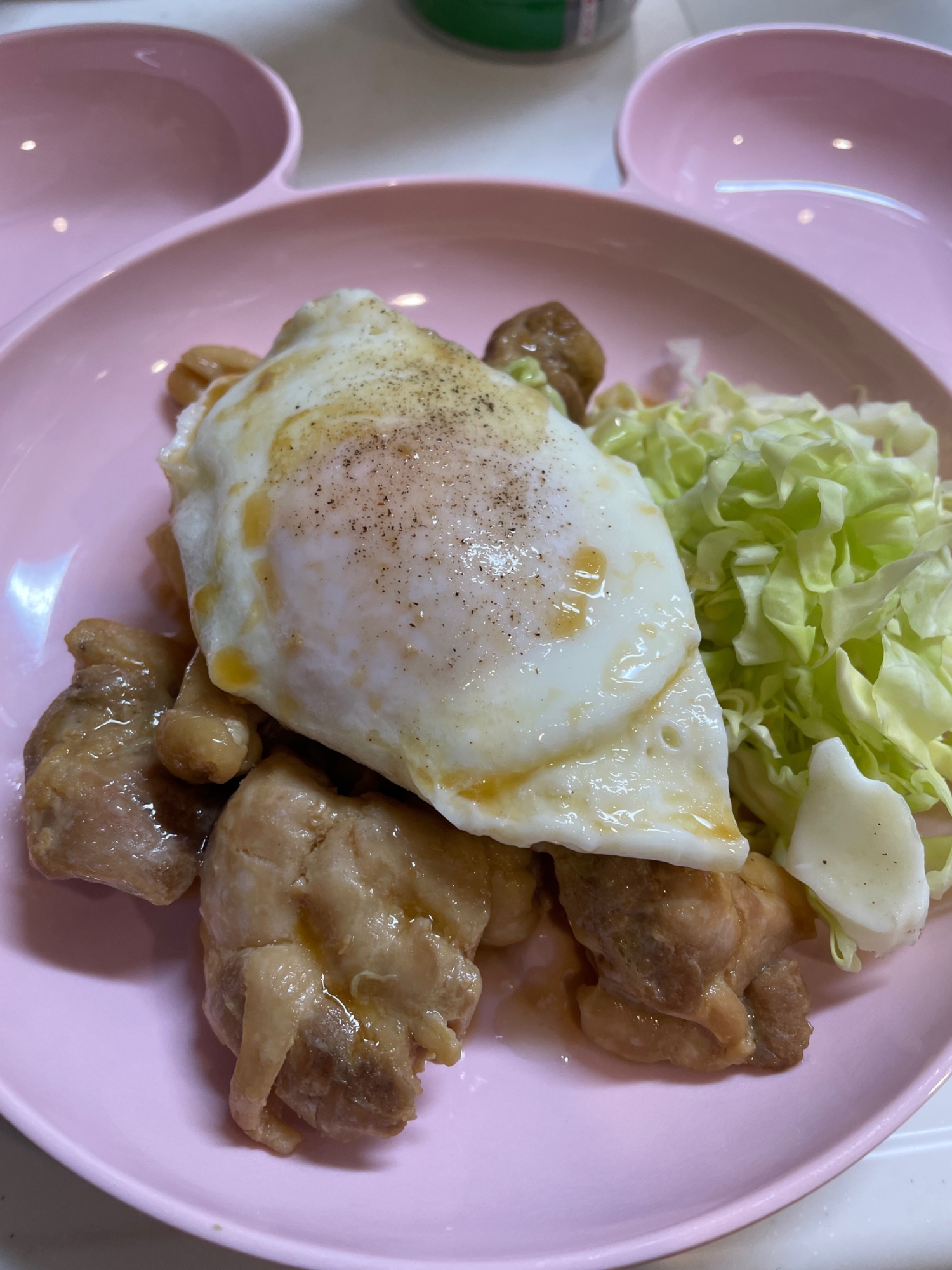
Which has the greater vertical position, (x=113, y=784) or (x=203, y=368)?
(x=203, y=368)

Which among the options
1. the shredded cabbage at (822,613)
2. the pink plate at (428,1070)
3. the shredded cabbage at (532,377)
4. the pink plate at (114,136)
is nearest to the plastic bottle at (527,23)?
the pink plate at (114,136)

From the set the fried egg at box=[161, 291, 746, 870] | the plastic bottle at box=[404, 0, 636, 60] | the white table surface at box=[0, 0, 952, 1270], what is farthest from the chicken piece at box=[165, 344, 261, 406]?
the plastic bottle at box=[404, 0, 636, 60]

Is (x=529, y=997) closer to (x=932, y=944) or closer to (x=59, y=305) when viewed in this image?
(x=932, y=944)

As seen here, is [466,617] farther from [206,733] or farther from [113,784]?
[113,784]

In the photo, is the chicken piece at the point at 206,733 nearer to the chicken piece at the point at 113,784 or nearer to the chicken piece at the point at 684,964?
the chicken piece at the point at 113,784

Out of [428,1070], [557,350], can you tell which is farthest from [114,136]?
[428,1070]

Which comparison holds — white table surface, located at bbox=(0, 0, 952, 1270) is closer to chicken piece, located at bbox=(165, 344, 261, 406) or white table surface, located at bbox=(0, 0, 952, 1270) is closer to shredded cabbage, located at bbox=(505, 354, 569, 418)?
shredded cabbage, located at bbox=(505, 354, 569, 418)

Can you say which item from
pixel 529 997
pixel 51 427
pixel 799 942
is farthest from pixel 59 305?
pixel 799 942
